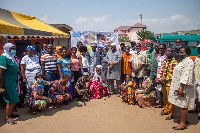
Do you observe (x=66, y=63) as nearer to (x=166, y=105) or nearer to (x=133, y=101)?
(x=133, y=101)

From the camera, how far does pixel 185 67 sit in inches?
Answer: 136

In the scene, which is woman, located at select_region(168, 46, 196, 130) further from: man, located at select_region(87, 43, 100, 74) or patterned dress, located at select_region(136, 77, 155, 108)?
man, located at select_region(87, 43, 100, 74)

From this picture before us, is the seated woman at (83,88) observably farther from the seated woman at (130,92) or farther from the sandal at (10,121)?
the sandal at (10,121)

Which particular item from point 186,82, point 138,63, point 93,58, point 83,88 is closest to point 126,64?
point 138,63

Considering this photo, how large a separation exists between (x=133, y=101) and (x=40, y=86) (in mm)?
2789

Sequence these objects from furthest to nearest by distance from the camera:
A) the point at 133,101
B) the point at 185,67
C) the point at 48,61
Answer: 1. the point at 133,101
2. the point at 48,61
3. the point at 185,67

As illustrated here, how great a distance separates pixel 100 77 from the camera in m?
6.14

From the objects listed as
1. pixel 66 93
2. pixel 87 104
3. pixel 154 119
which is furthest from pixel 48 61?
pixel 154 119

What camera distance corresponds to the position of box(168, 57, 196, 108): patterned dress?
339 centimetres

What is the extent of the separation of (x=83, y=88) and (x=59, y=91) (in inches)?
39.1

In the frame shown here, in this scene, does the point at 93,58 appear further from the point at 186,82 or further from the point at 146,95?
the point at 186,82

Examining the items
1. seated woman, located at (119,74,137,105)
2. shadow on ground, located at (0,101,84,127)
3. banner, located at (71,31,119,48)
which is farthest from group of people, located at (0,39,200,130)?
banner, located at (71,31,119,48)

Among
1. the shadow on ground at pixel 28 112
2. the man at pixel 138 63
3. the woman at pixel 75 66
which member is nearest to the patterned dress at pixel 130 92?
the man at pixel 138 63

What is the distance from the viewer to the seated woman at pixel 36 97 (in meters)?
4.45
